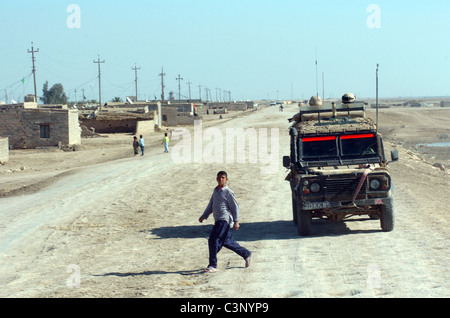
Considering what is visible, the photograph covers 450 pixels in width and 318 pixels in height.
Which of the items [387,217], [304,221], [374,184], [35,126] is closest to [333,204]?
[304,221]

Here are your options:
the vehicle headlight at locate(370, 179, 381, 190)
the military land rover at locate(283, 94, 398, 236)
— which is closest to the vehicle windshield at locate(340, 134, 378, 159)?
the military land rover at locate(283, 94, 398, 236)

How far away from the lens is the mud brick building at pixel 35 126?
46969 mm

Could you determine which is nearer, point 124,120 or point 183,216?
point 183,216

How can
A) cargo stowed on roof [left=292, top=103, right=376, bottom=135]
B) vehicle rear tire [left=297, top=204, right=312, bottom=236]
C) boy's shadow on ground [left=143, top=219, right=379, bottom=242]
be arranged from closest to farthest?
vehicle rear tire [left=297, top=204, right=312, bottom=236], boy's shadow on ground [left=143, top=219, right=379, bottom=242], cargo stowed on roof [left=292, top=103, right=376, bottom=135]

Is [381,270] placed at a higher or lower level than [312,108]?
lower

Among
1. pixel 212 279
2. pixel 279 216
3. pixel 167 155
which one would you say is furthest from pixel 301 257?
pixel 167 155

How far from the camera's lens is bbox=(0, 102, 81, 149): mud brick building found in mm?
46969

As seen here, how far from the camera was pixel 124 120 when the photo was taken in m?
62.1

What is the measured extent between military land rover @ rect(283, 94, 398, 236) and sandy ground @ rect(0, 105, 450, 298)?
0.62 meters

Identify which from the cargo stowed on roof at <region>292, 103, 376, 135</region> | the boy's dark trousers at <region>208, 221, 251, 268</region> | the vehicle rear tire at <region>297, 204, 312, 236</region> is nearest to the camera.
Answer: the boy's dark trousers at <region>208, 221, 251, 268</region>

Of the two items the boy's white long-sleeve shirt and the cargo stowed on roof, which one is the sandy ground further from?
the cargo stowed on roof
